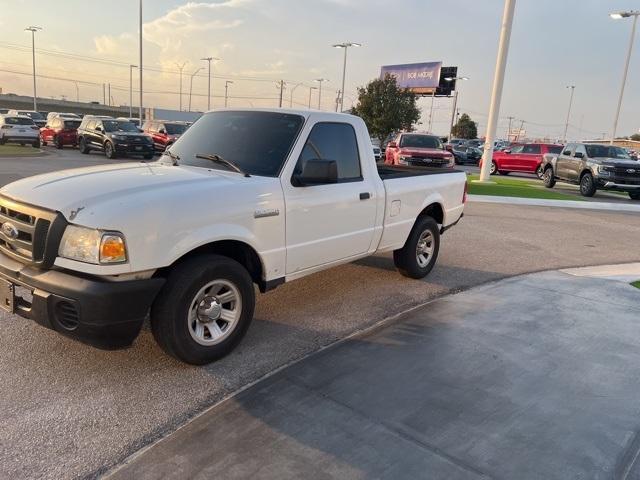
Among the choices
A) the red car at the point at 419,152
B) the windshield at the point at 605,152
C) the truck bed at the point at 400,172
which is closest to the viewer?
the truck bed at the point at 400,172

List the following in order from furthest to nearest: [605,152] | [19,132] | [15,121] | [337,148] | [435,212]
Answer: [15,121] → [19,132] → [605,152] → [435,212] → [337,148]

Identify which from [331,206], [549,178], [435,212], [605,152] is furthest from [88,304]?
[549,178]

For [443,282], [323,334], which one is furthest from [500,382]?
[443,282]

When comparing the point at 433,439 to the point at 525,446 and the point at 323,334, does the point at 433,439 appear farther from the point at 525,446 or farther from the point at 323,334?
the point at 323,334

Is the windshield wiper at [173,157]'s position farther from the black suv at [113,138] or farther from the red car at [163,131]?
the red car at [163,131]

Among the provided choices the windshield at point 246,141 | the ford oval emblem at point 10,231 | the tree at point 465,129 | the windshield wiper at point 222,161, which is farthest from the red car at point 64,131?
the tree at point 465,129

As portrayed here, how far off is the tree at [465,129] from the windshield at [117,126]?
6725 cm

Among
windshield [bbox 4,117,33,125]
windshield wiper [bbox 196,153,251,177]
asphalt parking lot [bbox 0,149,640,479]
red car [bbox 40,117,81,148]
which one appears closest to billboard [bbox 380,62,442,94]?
red car [bbox 40,117,81,148]

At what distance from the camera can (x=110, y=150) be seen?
23.1 meters

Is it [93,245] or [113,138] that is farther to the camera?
[113,138]

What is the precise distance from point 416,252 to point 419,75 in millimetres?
72600

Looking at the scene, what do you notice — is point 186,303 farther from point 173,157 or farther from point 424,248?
point 424,248

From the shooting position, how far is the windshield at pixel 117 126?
2388 centimetres

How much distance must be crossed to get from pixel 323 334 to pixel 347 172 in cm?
157
